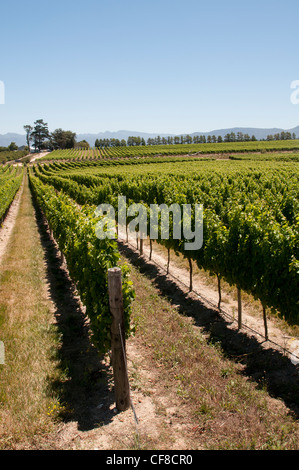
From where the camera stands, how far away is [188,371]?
5.93 meters

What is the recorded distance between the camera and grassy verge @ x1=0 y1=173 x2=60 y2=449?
15.5 feet

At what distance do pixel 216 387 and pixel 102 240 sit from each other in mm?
3639

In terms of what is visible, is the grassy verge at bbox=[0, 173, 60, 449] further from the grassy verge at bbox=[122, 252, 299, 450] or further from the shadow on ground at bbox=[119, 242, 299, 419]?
the shadow on ground at bbox=[119, 242, 299, 419]

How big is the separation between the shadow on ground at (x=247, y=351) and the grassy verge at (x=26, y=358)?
3.54 meters

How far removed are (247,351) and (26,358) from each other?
4610 mm

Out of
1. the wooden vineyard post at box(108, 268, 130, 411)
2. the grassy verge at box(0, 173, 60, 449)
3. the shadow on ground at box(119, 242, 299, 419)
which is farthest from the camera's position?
the shadow on ground at box(119, 242, 299, 419)

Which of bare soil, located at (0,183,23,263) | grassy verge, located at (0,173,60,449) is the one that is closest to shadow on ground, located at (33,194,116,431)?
Answer: grassy verge, located at (0,173,60,449)

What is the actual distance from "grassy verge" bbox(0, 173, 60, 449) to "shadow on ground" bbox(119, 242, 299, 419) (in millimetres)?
3537

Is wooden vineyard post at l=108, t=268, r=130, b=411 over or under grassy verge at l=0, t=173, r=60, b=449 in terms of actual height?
over

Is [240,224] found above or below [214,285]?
above

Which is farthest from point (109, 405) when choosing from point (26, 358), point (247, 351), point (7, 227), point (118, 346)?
point (7, 227)

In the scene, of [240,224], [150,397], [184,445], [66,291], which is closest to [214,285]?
[240,224]

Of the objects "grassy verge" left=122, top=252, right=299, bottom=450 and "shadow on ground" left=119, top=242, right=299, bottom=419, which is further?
"shadow on ground" left=119, top=242, right=299, bottom=419

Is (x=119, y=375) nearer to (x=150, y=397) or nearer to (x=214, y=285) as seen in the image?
(x=150, y=397)
